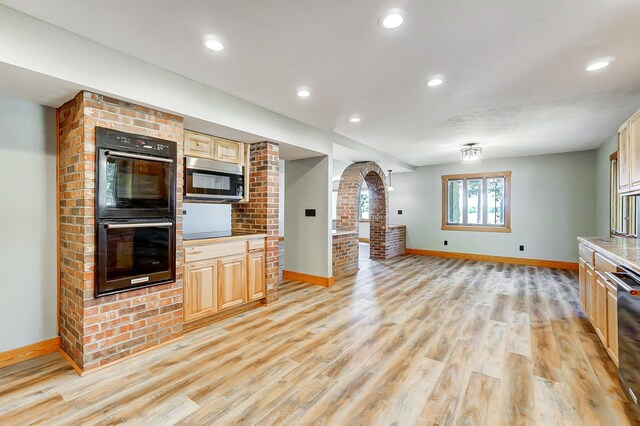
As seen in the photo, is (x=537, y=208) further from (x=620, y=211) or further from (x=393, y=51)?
(x=393, y=51)

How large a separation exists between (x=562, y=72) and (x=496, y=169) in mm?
4787

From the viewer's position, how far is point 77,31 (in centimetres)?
206

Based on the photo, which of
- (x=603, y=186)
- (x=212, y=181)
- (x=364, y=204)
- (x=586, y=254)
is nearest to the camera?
(x=586, y=254)

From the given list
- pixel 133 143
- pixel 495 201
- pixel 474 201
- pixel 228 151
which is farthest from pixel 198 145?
pixel 495 201

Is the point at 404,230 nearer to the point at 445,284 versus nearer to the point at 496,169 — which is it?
the point at 496,169

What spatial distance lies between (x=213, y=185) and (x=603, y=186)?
6.57 meters

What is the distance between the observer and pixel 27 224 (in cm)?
252

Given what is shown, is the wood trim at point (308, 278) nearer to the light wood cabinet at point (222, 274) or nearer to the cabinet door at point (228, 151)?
the light wood cabinet at point (222, 274)

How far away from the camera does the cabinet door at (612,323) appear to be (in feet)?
7.30

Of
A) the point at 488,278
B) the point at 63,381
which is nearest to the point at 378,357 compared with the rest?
the point at 63,381

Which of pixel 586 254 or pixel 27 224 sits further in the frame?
pixel 586 254

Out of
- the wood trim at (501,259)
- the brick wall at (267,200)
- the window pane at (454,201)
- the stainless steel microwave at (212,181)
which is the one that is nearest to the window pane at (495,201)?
the window pane at (454,201)

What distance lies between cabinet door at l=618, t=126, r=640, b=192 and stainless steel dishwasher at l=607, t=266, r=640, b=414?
160 cm

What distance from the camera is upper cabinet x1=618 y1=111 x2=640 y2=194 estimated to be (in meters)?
2.74
